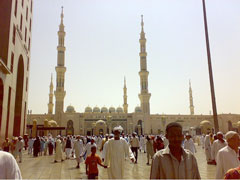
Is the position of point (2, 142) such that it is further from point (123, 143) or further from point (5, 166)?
point (5, 166)

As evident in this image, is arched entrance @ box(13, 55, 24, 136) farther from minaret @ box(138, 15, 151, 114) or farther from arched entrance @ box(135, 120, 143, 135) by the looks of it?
minaret @ box(138, 15, 151, 114)

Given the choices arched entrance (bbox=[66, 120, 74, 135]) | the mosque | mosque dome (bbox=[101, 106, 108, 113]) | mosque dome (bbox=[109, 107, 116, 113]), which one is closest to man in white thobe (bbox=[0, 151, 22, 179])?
the mosque

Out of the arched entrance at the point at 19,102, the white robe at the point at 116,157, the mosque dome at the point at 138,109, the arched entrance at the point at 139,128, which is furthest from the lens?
the mosque dome at the point at 138,109

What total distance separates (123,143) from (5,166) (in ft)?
11.9

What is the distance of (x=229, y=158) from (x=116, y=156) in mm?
2568

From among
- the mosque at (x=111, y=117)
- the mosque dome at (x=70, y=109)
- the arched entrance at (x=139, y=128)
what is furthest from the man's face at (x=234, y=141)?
the mosque dome at (x=70, y=109)

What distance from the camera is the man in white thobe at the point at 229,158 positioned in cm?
344

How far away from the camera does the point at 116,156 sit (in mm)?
5367

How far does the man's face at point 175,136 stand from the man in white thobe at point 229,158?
1.48m

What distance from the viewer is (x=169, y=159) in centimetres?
232

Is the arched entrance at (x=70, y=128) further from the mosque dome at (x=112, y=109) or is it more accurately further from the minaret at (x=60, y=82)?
the mosque dome at (x=112, y=109)

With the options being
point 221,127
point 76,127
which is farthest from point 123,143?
point 221,127

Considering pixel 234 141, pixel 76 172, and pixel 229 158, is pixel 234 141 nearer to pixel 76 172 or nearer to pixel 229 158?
pixel 229 158

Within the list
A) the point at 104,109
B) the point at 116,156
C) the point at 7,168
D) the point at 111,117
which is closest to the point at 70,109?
the point at 104,109
